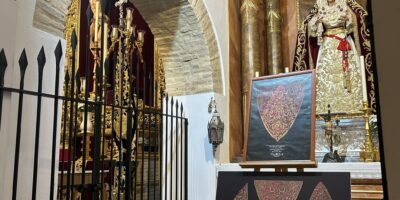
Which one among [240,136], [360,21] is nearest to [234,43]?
[240,136]

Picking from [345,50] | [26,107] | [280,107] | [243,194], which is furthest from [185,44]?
[26,107]

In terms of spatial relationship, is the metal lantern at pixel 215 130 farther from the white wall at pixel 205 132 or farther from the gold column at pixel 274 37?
the gold column at pixel 274 37

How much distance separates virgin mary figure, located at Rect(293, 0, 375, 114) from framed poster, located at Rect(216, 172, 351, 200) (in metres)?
2.21

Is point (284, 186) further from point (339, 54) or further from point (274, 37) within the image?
point (274, 37)

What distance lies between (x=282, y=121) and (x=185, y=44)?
6.61 ft

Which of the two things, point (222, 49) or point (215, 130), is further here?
point (222, 49)

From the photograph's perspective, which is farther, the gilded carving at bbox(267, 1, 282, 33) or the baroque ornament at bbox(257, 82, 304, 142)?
the gilded carving at bbox(267, 1, 282, 33)

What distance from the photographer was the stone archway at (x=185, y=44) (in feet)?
15.7

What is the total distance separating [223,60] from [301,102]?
1903 millimetres

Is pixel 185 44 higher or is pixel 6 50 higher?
pixel 185 44

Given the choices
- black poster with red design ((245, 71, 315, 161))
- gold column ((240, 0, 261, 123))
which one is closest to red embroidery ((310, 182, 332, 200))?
black poster with red design ((245, 71, 315, 161))

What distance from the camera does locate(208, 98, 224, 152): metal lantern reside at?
4.57 metres

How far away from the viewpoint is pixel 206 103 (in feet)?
15.8

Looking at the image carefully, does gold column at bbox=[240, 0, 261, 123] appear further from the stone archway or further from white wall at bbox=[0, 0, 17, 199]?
white wall at bbox=[0, 0, 17, 199]
